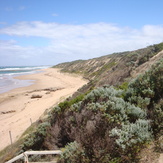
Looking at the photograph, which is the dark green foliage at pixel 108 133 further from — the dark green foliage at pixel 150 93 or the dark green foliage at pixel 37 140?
the dark green foliage at pixel 37 140

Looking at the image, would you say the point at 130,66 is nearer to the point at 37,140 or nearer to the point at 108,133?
the point at 37,140

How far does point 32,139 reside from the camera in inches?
254

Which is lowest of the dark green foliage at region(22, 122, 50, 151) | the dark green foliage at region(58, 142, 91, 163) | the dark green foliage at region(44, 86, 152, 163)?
the dark green foliage at region(22, 122, 50, 151)

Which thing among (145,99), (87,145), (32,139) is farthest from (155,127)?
(32,139)

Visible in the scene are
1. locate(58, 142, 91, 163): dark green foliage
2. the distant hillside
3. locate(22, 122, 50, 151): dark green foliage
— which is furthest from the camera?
the distant hillside

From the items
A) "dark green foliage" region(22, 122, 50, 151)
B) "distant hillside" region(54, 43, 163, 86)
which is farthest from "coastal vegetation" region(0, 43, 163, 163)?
"distant hillside" region(54, 43, 163, 86)

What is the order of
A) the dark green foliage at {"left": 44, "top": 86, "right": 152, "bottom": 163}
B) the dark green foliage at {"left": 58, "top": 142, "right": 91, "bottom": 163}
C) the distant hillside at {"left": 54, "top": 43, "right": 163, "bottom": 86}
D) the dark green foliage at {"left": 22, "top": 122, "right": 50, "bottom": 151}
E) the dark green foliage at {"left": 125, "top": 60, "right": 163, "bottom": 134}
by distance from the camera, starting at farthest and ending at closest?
the distant hillside at {"left": 54, "top": 43, "right": 163, "bottom": 86}
the dark green foliage at {"left": 22, "top": 122, "right": 50, "bottom": 151}
the dark green foliage at {"left": 125, "top": 60, "right": 163, "bottom": 134}
the dark green foliage at {"left": 58, "top": 142, "right": 91, "bottom": 163}
the dark green foliage at {"left": 44, "top": 86, "right": 152, "bottom": 163}

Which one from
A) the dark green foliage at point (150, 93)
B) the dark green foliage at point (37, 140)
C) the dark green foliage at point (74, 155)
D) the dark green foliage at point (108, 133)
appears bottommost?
the dark green foliage at point (37, 140)

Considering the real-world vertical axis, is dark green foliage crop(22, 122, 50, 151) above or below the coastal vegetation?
below

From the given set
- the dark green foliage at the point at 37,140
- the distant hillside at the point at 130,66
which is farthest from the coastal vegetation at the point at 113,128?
the distant hillside at the point at 130,66

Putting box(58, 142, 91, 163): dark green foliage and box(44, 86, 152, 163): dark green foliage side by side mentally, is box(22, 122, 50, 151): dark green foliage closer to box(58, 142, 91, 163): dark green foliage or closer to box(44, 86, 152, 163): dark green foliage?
box(44, 86, 152, 163): dark green foliage

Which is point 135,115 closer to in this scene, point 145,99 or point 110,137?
point 145,99

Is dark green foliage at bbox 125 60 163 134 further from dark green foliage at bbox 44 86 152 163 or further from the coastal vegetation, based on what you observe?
dark green foliage at bbox 44 86 152 163

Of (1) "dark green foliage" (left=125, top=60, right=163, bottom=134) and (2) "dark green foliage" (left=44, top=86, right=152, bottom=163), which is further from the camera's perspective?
(1) "dark green foliage" (left=125, top=60, right=163, bottom=134)
